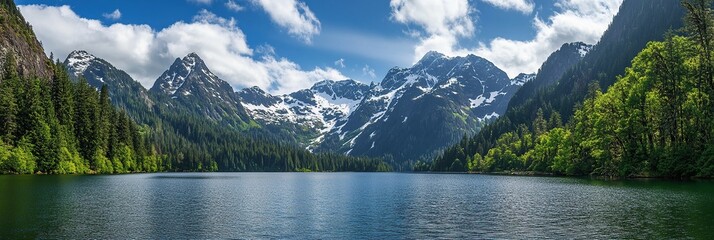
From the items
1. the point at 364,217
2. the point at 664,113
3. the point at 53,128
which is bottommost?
the point at 364,217

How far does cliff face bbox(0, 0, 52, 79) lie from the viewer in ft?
549

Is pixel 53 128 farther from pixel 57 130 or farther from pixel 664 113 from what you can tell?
pixel 664 113

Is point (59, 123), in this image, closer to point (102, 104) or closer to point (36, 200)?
point (102, 104)

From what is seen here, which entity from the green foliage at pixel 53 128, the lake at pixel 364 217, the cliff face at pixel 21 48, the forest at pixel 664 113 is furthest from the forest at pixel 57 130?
the forest at pixel 664 113

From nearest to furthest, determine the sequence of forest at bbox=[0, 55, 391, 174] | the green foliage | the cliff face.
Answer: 1. the green foliage
2. forest at bbox=[0, 55, 391, 174]
3. the cliff face

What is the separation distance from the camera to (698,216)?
37.3m

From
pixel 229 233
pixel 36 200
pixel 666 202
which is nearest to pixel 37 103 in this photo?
pixel 36 200

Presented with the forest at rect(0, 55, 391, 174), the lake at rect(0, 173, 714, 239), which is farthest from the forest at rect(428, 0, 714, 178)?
the forest at rect(0, 55, 391, 174)

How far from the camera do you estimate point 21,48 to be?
175 metres

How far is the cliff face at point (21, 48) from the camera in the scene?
167 metres

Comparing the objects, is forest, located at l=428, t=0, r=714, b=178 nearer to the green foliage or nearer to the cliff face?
the green foliage

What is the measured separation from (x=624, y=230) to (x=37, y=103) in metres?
136

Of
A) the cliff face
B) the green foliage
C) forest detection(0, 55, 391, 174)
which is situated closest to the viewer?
the green foliage

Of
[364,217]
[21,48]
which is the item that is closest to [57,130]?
[21,48]
